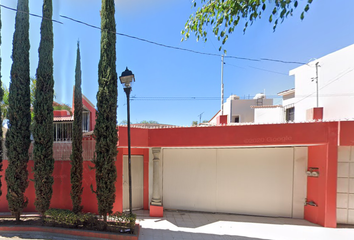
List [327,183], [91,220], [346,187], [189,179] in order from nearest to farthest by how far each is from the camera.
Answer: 1. [91,220]
2. [327,183]
3. [346,187]
4. [189,179]

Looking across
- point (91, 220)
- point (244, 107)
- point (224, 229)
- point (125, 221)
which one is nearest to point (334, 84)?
point (224, 229)

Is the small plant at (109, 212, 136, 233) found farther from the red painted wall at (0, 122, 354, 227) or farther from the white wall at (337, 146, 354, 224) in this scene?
the white wall at (337, 146, 354, 224)

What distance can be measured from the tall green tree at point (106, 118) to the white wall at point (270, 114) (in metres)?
10.8

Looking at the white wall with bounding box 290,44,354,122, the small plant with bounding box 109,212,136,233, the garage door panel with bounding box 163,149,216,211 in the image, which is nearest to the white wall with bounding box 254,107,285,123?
the white wall with bounding box 290,44,354,122

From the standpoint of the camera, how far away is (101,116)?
14.2 feet

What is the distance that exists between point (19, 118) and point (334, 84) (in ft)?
40.3

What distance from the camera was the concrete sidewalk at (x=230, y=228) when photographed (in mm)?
4484

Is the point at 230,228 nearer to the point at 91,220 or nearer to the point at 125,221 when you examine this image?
the point at 125,221

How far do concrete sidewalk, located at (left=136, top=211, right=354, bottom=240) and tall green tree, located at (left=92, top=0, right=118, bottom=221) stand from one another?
151 cm

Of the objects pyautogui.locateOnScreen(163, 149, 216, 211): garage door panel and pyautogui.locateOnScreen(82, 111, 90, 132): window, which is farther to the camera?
pyautogui.locateOnScreen(82, 111, 90, 132): window

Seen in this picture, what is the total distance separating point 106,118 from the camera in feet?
14.3

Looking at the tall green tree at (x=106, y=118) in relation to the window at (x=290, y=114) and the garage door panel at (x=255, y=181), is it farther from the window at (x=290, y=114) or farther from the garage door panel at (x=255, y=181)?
the window at (x=290, y=114)

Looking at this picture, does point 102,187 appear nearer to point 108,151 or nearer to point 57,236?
point 108,151

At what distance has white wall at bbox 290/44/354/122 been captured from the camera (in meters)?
6.87
